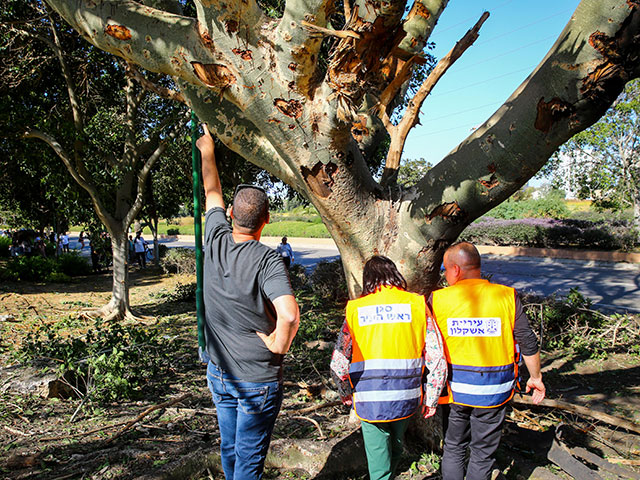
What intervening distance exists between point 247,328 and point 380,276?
31.2 inches

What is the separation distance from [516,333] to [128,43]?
3.15 m

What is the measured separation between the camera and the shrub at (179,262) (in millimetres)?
16984

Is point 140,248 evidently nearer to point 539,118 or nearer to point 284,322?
point 284,322

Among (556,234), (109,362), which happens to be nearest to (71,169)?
(109,362)

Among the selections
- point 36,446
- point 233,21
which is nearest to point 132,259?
point 36,446

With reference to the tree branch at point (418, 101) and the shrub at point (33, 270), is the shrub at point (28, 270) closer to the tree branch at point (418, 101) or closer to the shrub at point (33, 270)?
the shrub at point (33, 270)

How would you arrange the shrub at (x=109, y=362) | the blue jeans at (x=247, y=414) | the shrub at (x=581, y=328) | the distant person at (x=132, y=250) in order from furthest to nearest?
the distant person at (x=132, y=250) → the shrub at (x=581, y=328) → the shrub at (x=109, y=362) → the blue jeans at (x=247, y=414)

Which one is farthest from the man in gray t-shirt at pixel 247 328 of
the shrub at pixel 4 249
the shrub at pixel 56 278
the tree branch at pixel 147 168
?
the shrub at pixel 4 249

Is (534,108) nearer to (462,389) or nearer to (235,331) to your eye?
(462,389)

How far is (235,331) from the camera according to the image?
2156 mm

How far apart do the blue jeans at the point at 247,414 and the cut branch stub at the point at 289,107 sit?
1545 mm

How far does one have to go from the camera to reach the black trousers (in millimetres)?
2625

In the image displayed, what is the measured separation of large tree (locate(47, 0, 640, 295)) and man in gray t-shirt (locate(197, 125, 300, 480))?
74cm

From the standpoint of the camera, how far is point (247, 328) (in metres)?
2.13
